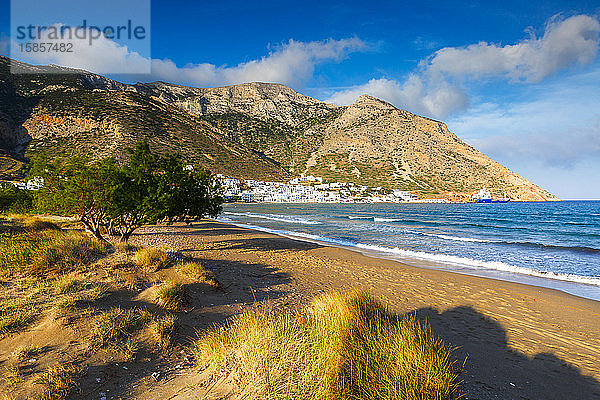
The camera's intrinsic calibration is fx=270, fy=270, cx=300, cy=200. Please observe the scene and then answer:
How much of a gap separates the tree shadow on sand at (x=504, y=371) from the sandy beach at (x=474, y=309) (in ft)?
0.06

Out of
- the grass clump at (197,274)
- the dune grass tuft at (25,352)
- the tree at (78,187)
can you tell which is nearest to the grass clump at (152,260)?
the grass clump at (197,274)

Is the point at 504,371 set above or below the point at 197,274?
below

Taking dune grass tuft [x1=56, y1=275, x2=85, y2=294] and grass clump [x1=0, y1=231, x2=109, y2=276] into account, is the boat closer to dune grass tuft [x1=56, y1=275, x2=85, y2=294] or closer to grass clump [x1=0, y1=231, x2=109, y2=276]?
grass clump [x1=0, y1=231, x2=109, y2=276]

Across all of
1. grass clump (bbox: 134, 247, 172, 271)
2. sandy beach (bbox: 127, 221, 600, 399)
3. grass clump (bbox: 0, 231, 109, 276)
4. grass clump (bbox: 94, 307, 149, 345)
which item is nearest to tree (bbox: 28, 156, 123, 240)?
grass clump (bbox: 0, 231, 109, 276)

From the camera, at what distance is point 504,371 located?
4984 millimetres

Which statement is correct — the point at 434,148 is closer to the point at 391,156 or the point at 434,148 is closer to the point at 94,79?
the point at 391,156

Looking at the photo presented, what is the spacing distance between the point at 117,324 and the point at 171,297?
1257 mm

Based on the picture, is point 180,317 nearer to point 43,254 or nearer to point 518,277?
point 43,254

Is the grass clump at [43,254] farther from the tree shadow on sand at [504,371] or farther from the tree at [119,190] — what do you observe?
the tree shadow on sand at [504,371]

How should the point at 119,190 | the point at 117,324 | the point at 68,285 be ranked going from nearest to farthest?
1. the point at 117,324
2. the point at 68,285
3. the point at 119,190

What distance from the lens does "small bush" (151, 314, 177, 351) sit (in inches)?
181

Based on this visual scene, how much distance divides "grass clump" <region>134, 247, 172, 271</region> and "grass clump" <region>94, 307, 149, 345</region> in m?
2.72

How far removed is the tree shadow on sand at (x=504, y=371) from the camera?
14.4 feet

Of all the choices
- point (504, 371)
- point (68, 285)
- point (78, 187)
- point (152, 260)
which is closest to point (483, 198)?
point (504, 371)
